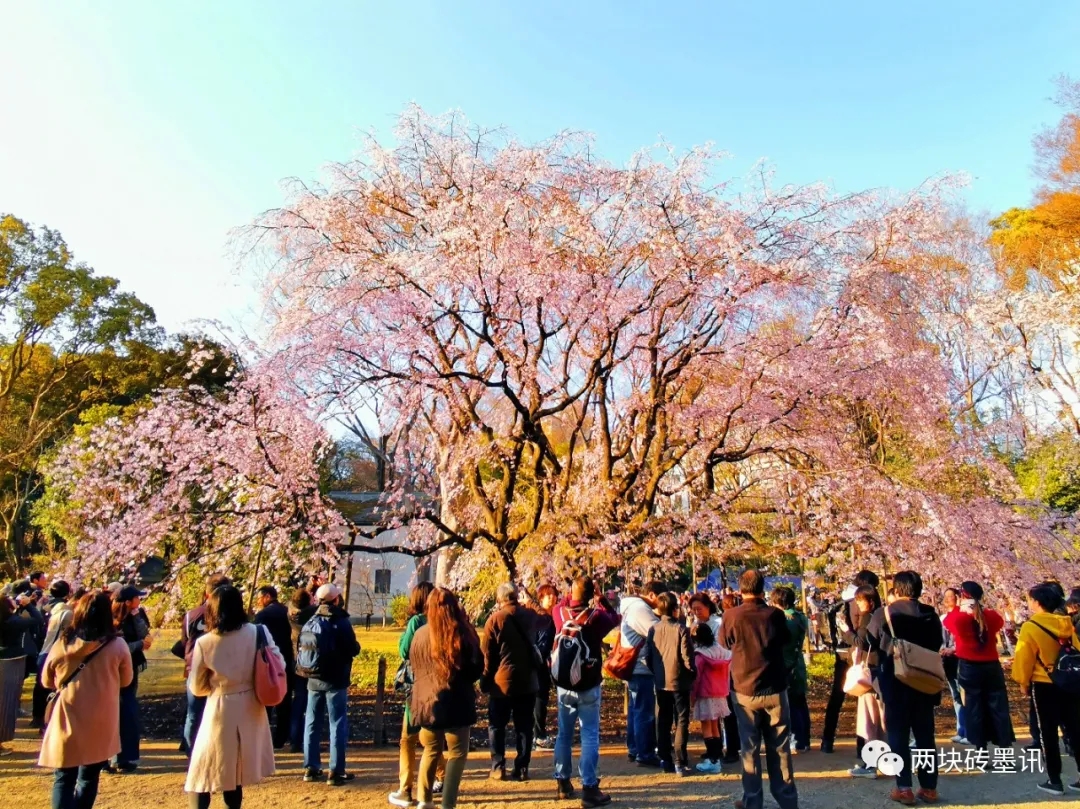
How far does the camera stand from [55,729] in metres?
3.88

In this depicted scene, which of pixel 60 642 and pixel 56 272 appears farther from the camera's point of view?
pixel 56 272

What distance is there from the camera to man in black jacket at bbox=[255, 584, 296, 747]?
580cm

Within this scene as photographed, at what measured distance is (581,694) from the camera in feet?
16.6

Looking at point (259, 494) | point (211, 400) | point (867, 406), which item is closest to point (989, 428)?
point (867, 406)

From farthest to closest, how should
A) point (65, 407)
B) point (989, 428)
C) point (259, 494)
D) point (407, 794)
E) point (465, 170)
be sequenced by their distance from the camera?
point (65, 407), point (989, 428), point (465, 170), point (259, 494), point (407, 794)

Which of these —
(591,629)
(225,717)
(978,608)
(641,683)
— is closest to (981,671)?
(978,608)

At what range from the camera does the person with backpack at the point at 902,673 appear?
4.62 m

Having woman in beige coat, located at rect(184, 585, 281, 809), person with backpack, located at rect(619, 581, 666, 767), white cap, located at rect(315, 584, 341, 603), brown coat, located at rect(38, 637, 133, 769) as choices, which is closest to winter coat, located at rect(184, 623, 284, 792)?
woman in beige coat, located at rect(184, 585, 281, 809)

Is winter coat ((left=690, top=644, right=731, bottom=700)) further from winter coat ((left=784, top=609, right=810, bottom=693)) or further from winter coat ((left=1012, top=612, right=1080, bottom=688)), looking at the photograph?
winter coat ((left=1012, top=612, right=1080, bottom=688))

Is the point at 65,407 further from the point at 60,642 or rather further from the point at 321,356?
the point at 60,642

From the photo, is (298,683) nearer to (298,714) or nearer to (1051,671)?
(298,714)

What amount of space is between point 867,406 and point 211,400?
9.70 m

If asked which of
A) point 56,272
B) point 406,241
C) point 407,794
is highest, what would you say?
point 56,272

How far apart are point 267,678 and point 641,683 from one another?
3.35 meters
